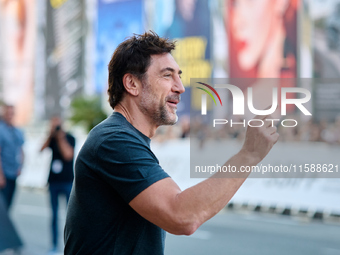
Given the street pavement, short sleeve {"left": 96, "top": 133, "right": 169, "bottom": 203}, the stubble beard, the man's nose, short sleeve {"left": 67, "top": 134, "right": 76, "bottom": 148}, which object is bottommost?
the street pavement

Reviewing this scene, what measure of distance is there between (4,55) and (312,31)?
86.5 feet

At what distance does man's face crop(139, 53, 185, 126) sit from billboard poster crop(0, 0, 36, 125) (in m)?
36.2

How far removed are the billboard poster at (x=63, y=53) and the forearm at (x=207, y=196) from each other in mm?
33792

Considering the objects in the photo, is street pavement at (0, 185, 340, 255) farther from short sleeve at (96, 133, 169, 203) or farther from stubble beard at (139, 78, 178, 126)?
short sleeve at (96, 133, 169, 203)

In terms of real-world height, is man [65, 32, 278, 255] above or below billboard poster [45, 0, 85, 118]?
below

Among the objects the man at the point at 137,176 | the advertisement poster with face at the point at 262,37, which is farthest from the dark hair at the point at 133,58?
the advertisement poster with face at the point at 262,37

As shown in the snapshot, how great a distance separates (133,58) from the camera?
2.04 meters

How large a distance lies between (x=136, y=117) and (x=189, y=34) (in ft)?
84.4

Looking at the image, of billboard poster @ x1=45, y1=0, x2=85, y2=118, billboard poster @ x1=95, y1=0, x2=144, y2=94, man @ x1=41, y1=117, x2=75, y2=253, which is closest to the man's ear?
man @ x1=41, y1=117, x2=75, y2=253

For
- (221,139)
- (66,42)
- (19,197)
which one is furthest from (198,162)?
(66,42)

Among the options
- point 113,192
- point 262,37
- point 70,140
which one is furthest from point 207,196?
point 262,37

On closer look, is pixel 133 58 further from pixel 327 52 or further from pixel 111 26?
pixel 111 26

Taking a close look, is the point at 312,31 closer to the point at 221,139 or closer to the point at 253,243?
the point at 221,139

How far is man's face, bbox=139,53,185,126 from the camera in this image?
204 cm
